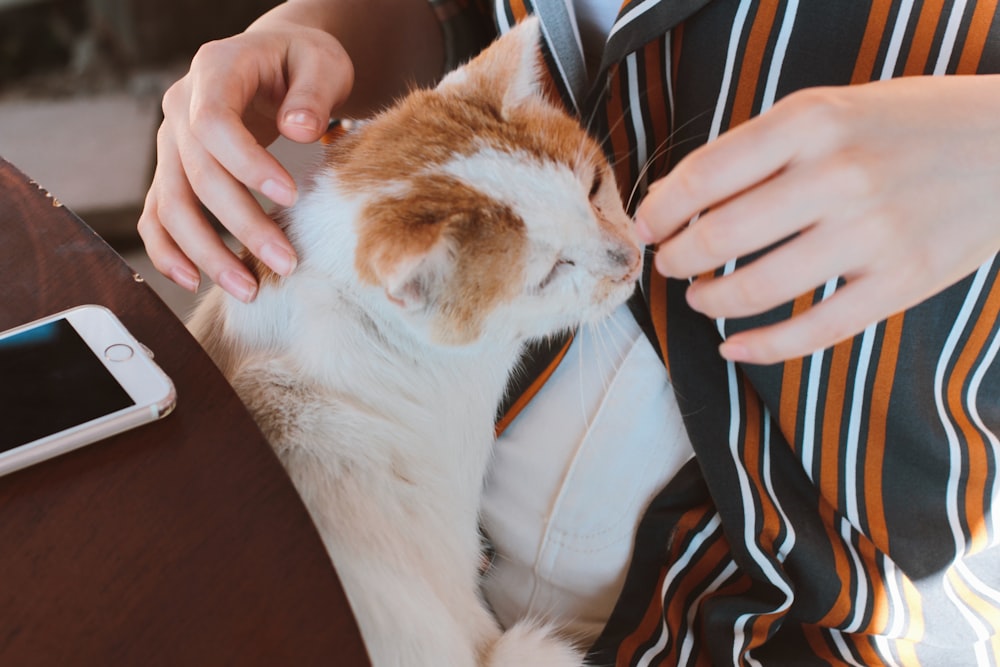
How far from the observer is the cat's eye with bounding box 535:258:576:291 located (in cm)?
74

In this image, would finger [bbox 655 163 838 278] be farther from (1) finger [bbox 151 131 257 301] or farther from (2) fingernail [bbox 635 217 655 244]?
(1) finger [bbox 151 131 257 301]

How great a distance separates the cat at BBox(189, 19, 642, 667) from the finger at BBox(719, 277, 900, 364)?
0.26 metres

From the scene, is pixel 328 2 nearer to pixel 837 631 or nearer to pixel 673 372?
pixel 673 372

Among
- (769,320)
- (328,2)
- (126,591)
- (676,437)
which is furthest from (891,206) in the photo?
(328,2)

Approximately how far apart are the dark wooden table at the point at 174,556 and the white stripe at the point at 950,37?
626 millimetres

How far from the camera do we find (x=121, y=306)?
0.61 m

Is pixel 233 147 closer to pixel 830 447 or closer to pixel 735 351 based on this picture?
pixel 735 351

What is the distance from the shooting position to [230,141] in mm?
657

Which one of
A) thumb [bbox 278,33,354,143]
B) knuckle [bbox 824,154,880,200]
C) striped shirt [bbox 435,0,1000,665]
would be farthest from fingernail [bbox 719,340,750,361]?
thumb [bbox 278,33,354,143]

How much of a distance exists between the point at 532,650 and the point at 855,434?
0.36 metres

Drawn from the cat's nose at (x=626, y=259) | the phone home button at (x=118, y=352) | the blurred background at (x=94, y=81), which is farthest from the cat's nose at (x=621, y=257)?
the blurred background at (x=94, y=81)

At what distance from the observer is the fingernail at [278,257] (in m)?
0.69

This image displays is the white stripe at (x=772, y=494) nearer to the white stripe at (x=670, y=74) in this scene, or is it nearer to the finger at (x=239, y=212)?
the white stripe at (x=670, y=74)

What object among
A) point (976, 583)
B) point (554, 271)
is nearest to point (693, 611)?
point (976, 583)
